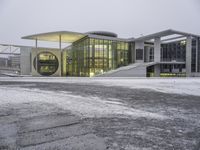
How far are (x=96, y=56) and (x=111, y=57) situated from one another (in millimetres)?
4726

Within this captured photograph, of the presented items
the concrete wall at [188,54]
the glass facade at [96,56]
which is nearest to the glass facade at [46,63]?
the glass facade at [96,56]

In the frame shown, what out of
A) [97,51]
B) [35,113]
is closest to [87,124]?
[35,113]

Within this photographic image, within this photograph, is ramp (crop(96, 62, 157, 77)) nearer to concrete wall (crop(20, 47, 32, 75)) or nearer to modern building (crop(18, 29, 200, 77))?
modern building (crop(18, 29, 200, 77))

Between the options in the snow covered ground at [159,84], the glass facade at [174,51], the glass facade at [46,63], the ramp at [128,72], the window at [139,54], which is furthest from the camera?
the glass facade at [174,51]

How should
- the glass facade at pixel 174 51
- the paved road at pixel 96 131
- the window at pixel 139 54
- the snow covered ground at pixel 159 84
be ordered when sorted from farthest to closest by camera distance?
the glass facade at pixel 174 51, the window at pixel 139 54, the snow covered ground at pixel 159 84, the paved road at pixel 96 131

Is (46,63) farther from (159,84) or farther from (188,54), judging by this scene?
(188,54)

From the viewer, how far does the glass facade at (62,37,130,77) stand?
A: 141ft

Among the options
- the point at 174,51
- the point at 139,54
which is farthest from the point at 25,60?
the point at 174,51

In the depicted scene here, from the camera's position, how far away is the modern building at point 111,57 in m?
42.1

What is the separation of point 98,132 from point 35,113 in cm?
304

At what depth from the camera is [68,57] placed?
55.7 metres

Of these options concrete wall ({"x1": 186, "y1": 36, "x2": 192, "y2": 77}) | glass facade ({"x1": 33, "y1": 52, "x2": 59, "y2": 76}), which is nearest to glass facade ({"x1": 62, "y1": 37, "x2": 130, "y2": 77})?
glass facade ({"x1": 33, "y1": 52, "x2": 59, "y2": 76})

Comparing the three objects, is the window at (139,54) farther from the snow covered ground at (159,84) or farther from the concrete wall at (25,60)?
the concrete wall at (25,60)

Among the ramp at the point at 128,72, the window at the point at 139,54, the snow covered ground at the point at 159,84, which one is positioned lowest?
the snow covered ground at the point at 159,84
